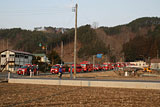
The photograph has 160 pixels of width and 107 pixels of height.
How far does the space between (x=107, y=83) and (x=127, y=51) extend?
10797 cm

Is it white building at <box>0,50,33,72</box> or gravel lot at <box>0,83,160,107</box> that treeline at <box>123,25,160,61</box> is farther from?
gravel lot at <box>0,83,160,107</box>

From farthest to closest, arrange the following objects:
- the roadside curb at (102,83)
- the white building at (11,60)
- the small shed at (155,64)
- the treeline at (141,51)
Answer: the treeline at (141,51) → the small shed at (155,64) → the white building at (11,60) → the roadside curb at (102,83)

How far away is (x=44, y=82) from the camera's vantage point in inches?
947

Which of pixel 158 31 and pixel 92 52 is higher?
pixel 158 31

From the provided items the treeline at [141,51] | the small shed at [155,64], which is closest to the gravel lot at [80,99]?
the small shed at [155,64]

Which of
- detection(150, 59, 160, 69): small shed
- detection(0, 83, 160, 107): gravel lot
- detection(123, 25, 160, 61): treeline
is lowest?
detection(0, 83, 160, 107): gravel lot

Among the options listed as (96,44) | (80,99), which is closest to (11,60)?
(80,99)

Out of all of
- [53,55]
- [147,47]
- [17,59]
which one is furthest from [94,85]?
[147,47]

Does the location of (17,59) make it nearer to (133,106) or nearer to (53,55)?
(53,55)

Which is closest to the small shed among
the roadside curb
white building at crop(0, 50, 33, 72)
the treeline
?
the treeline

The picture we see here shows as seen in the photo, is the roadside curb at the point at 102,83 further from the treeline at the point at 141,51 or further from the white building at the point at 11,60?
the treeline at the point at 141,51

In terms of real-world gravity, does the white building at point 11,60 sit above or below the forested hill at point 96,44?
below

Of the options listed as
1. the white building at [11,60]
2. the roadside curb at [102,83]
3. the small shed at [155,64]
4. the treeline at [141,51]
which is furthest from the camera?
the treeline at [141,51]

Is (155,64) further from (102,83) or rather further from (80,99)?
(80,99)
